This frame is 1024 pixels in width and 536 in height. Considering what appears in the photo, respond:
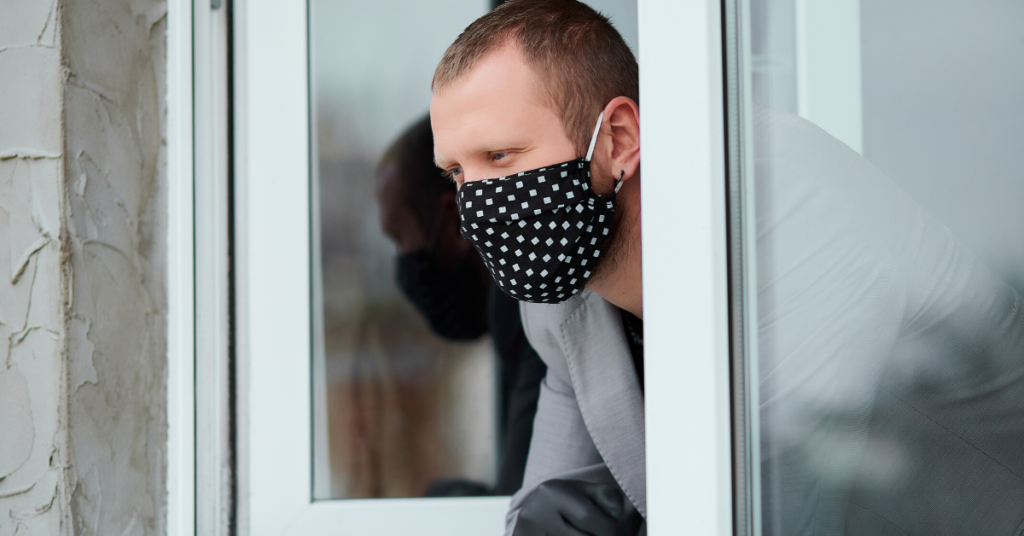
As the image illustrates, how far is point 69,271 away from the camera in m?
0.80

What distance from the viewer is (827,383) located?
49 centimetres

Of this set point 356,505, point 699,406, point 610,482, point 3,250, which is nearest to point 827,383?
point 699,406

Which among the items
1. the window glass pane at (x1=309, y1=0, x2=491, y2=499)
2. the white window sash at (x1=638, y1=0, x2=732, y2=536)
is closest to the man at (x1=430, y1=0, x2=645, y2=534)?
the white window sash at (x1=638, y1=0, x2=732, y2=536)

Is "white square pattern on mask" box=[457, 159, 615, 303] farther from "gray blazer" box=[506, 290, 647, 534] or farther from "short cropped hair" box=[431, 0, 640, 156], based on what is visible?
"gray blazer" box=[506, 290, 647, 534]

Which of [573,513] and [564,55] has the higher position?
[564,55]

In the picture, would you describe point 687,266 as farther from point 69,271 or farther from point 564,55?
point 69,271

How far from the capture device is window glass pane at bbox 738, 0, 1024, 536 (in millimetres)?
466

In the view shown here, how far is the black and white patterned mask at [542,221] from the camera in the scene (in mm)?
832

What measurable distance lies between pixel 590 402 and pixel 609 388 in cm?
4

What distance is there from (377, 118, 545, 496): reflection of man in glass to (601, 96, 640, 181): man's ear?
661 mm

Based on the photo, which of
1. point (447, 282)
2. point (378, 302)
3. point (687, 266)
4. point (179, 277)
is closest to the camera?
point (687, 266)

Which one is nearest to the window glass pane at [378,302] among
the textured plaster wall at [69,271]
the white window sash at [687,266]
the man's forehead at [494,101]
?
the textured plaster wall at [69,271]

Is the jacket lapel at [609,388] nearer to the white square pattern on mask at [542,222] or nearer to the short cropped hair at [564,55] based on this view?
the white square pattern on mask at [542,222]

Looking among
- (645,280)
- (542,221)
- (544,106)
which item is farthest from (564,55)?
(645,280)
